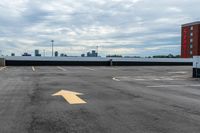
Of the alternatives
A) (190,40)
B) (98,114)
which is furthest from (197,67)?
(190,40)

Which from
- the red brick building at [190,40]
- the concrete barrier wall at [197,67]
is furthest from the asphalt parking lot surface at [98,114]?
the red brick building at [190,40]

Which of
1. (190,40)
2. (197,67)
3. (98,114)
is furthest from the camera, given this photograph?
(190,40)

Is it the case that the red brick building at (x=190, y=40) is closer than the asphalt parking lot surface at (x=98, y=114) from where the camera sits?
No

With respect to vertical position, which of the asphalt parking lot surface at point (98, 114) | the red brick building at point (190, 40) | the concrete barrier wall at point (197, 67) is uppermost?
the red brick building at point (190, 40)

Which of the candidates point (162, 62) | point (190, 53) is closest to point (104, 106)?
point (162, 62)

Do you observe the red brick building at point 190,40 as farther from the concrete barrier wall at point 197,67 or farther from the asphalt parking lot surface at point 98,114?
the asphalt parking lot surface at point 98,114

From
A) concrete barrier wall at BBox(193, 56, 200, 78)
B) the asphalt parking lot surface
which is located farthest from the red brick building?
the asphalt parking lot surface

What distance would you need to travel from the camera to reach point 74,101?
10.1m

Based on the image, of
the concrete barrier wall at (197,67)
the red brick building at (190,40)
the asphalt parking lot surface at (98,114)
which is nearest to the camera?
the asphalt parking lot surface at (98,114)

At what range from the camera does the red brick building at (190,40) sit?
335ft

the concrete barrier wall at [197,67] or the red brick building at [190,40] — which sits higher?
the red brick building at [190,40]

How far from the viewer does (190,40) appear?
105625 millimetres

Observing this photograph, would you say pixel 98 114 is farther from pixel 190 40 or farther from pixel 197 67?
pixel 190 40

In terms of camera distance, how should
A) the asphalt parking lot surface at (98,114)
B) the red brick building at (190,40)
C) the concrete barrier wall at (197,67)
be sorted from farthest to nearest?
the red brick building at (190,40) < the concrete barrier wall at (197,67) < the asphalt parking lot surface at (98,114)
